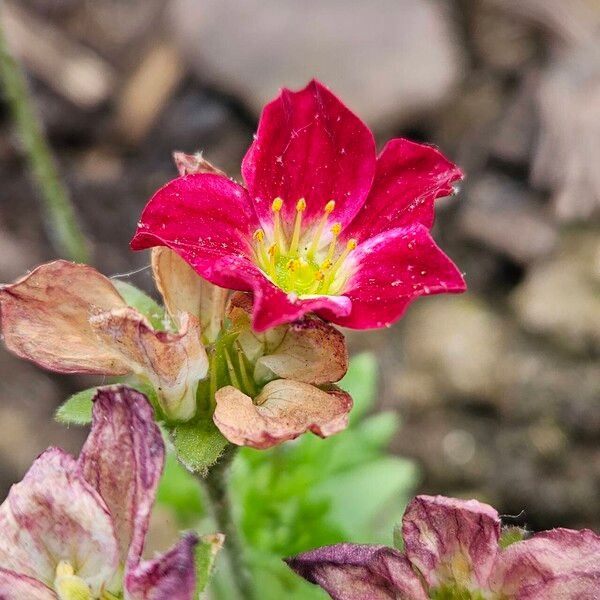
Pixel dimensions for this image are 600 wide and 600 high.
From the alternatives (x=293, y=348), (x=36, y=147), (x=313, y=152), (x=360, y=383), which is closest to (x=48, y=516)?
(x=293, y=348)

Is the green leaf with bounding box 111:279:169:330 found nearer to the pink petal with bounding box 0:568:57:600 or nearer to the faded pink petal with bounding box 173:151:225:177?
the faded pink petal with bounding box 173:151:225:177

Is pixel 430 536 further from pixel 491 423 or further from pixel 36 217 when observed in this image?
pixel 36 217

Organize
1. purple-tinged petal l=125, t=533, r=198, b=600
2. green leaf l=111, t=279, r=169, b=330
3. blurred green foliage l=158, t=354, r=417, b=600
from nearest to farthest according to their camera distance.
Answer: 1. purple-tinged petal l=125, t=533, r=198, b=600
2. green leaf l=111, t=279, r=169, b=330
3. blurred green foliage l=158, t=354, r=417, b=600

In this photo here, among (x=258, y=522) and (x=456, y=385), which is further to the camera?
(x=456, y=385)

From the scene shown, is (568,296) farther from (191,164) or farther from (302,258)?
(191,164)

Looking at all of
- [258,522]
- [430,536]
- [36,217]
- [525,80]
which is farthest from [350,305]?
[525,80]

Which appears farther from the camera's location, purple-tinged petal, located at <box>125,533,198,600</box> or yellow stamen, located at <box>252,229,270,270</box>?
yellow stamen, located at <box>252,229,270,270</box>

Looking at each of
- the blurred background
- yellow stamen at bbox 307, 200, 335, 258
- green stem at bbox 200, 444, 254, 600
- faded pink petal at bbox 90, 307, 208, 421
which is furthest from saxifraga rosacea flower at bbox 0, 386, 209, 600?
the blurred background
